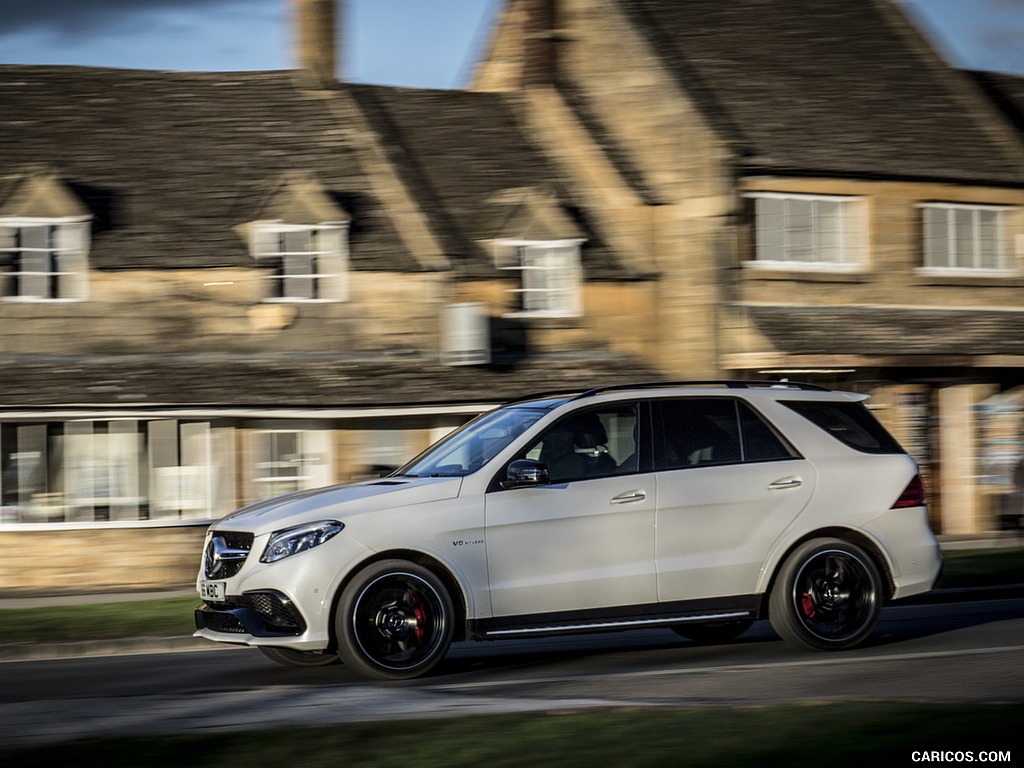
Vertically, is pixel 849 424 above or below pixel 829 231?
below

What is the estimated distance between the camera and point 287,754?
6945mm

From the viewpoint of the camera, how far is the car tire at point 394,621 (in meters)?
9.77

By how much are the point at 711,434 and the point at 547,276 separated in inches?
589

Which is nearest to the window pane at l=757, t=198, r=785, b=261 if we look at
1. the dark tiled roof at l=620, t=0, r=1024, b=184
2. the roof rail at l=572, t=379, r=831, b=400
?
the dark tiled roof at l=620, t=0, r=1024, b=184

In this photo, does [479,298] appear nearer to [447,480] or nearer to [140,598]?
[140,598]

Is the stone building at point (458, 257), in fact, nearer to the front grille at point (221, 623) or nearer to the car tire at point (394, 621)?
the front grille at point (221, 623)

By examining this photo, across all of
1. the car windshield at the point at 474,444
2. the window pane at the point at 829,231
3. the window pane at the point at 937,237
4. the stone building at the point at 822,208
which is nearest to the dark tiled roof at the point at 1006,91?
the stone building at the point at 822,208

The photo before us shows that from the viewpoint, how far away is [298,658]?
36.2 ft

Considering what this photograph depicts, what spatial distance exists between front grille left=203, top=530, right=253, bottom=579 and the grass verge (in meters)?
2.59

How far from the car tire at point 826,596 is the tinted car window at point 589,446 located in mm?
1359

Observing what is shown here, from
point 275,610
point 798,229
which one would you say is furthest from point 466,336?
point 275,610

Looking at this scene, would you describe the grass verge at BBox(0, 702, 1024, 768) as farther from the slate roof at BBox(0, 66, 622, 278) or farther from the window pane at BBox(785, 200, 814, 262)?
the window pane at BBox(785, 200, 814, 262)

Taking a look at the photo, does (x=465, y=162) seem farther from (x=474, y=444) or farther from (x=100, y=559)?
(x=474, y=444)

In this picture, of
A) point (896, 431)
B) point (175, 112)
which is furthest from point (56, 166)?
point (896, 431)
